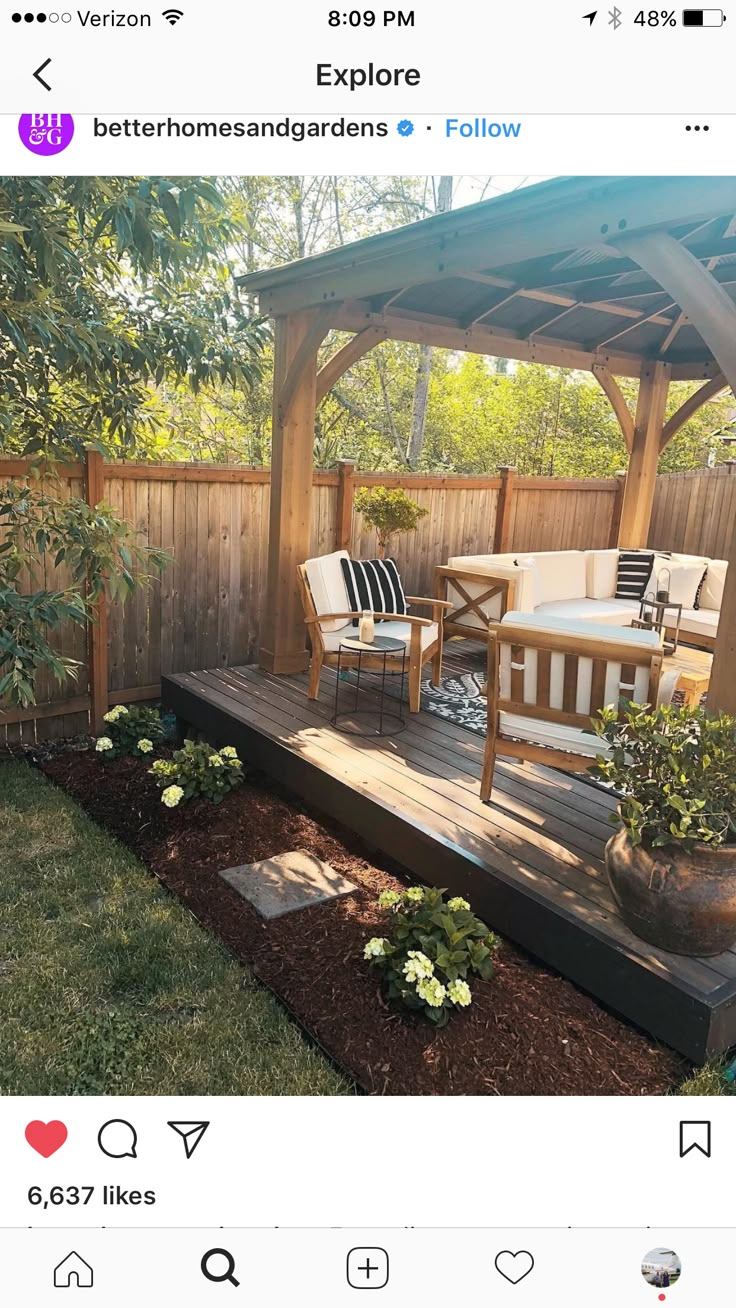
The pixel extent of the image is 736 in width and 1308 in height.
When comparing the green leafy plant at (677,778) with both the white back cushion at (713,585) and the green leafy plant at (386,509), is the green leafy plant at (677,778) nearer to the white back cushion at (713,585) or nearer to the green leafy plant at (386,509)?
the green leafy plant at (386,509)

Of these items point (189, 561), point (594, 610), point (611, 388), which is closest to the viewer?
point (189, 561)

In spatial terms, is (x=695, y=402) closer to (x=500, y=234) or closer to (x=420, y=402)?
(x=500, y=234)

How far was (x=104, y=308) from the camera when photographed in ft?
13.4

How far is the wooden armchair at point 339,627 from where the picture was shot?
4.84 m

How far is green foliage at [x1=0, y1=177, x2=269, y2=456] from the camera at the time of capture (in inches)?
115

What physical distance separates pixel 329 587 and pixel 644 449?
13.5ft

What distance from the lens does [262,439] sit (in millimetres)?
12648

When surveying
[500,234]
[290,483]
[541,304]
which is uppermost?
[541,304]
